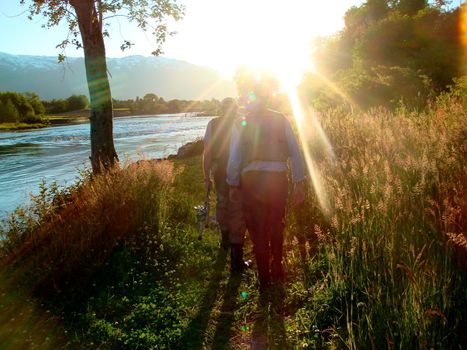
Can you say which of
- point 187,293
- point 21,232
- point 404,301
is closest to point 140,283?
point 187,293

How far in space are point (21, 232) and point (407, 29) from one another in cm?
2396

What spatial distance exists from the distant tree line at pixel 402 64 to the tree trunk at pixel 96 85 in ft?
36.3

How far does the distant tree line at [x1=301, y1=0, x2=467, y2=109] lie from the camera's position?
1820 cm

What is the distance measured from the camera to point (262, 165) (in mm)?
4598

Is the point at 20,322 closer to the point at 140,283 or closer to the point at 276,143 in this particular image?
the point at 140,283

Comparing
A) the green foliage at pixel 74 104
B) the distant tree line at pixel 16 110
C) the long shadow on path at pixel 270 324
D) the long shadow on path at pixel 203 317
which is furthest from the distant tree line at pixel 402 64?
the green foliage at pixel 74 104

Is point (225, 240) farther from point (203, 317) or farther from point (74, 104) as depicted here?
point (74, 104)

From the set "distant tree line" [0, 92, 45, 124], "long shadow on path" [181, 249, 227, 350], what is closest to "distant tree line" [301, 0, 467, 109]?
"long shadow on path" [181, 249, 227, 350]

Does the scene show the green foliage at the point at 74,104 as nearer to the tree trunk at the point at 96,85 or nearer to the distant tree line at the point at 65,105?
the distant tree line at the point at 65,105

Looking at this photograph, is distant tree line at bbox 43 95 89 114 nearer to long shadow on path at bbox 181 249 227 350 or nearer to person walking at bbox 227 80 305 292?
long shadow on path at bbox 181 249 227 350

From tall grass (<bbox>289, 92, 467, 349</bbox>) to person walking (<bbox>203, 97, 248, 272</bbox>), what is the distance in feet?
3.82

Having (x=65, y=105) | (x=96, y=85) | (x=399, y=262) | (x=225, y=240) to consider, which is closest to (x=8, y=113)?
(x=65, y=105)

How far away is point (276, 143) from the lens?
4629mm

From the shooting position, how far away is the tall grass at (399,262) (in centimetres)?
311
